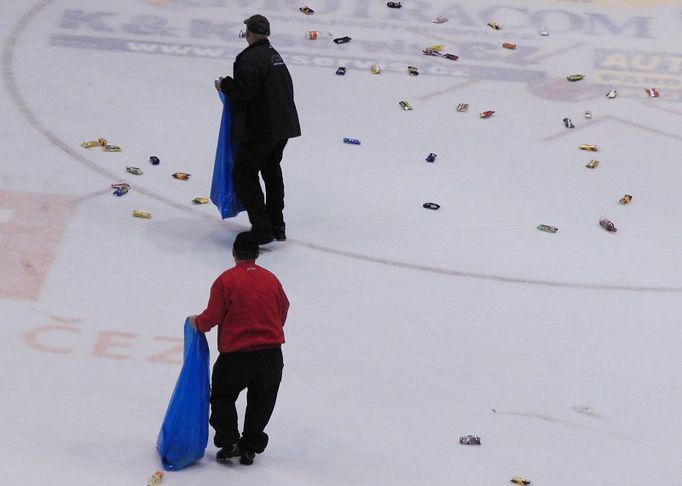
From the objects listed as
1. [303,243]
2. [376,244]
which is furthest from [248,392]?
[376,244]

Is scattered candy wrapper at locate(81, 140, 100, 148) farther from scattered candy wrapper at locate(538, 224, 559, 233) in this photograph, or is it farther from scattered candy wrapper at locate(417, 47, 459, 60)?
scattered candy wrapper at locate(417, 47, 459, 60)

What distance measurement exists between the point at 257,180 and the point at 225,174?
0.75 feet

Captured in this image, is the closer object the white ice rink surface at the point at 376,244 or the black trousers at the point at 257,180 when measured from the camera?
the white ice rink surface at the point at 376,244

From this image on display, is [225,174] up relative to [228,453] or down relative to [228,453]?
up

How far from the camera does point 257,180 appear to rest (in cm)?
990

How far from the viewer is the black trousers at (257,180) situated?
9.81 metres

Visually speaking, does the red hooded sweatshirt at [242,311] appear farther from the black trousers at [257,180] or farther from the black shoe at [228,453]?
the black trousers at [257,180]

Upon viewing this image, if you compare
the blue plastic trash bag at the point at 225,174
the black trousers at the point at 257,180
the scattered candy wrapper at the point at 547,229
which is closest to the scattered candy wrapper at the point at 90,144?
the blue plastic trash bag at the point at 225,174

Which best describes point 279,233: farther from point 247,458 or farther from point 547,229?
point 247,458

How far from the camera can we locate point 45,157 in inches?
436

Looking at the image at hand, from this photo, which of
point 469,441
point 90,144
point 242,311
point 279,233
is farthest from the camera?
point 90,144

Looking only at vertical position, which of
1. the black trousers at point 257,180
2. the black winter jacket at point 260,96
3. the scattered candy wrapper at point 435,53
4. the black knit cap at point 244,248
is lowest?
the black trousers at point 257,180

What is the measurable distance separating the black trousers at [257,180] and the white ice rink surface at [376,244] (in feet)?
1.06

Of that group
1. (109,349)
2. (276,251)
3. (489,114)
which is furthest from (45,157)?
(489,114)
